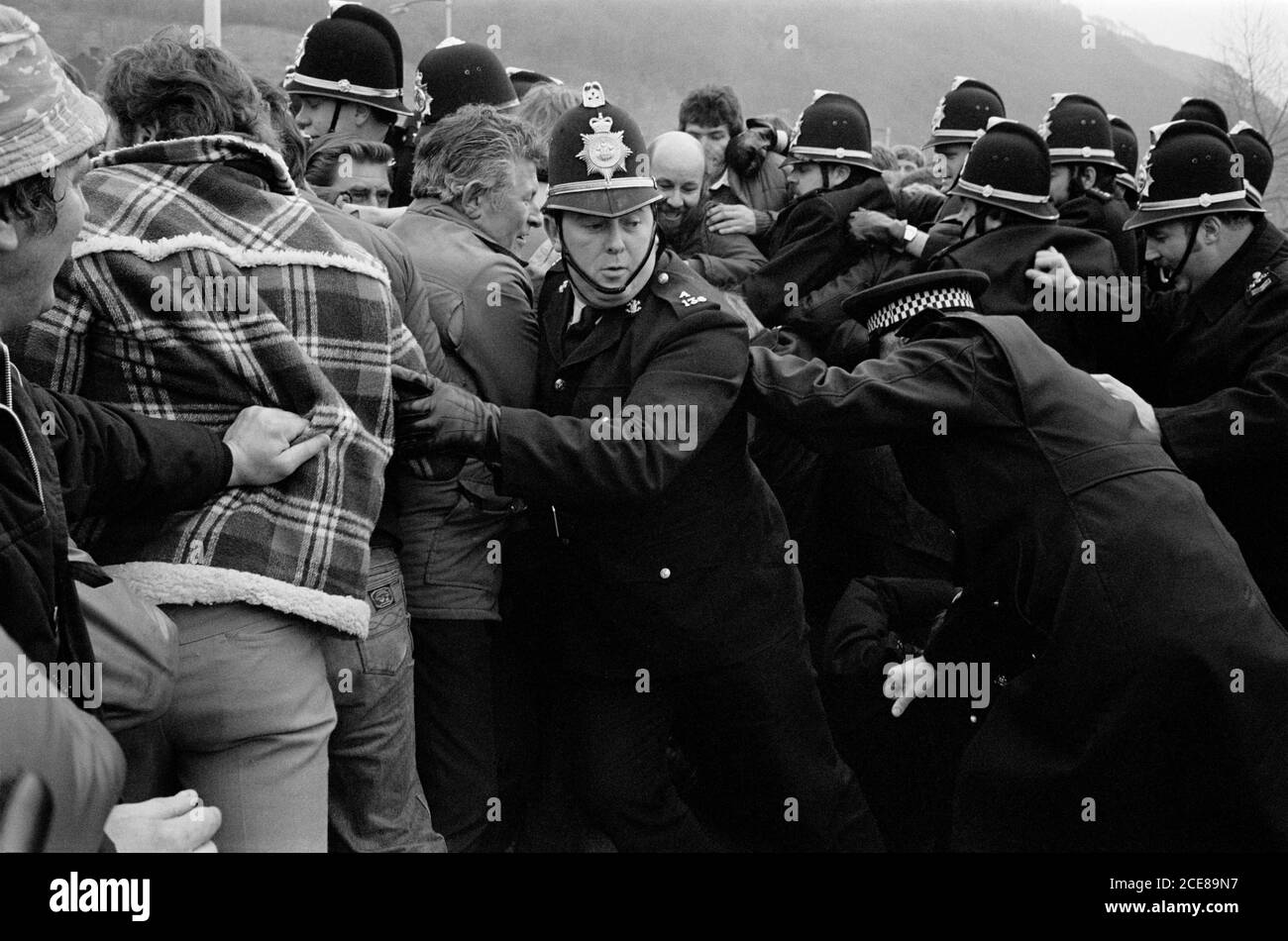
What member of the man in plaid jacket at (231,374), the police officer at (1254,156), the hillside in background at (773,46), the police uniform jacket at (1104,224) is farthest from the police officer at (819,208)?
the hillside in background at (773,46)

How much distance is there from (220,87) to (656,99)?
14.8 m

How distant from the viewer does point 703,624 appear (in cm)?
332

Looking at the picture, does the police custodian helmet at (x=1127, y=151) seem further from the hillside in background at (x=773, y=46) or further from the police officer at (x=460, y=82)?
the hillside in background at (x=773, y=46)

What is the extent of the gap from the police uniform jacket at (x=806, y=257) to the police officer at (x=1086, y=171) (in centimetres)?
80

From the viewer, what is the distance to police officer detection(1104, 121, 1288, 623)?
12.4 ft

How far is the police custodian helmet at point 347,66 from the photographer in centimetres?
408

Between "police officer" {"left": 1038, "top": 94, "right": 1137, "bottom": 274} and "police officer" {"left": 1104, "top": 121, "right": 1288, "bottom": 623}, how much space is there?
0.78 m

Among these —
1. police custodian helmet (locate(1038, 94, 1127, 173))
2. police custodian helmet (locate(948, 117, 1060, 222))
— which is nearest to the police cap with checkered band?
police custodian helmet (locate(948, 117, 1060, 222))

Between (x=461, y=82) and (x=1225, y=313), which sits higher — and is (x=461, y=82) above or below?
above

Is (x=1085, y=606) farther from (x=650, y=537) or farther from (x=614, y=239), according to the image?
(x=614, y=239)

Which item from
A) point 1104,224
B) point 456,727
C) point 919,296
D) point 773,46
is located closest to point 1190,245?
point 1104,224

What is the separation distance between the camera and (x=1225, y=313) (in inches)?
157

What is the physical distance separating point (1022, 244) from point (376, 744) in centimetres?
252
